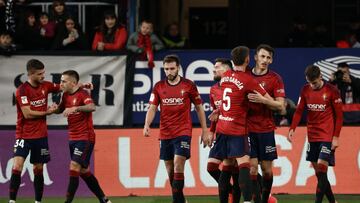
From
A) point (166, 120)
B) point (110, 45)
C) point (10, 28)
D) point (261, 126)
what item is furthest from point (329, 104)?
point (10, 28)

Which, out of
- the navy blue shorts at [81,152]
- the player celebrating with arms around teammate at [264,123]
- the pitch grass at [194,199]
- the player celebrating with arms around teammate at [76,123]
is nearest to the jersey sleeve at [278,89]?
the player celebrating with arms around teammate at [264,123]

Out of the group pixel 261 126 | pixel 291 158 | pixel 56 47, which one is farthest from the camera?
pixel 56 47

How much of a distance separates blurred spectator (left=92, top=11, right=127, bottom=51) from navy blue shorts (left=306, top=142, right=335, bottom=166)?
4648mm

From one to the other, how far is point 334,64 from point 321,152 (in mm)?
3826

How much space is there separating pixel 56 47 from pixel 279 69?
146 inches

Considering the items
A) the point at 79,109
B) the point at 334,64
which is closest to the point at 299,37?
the point at 334,64

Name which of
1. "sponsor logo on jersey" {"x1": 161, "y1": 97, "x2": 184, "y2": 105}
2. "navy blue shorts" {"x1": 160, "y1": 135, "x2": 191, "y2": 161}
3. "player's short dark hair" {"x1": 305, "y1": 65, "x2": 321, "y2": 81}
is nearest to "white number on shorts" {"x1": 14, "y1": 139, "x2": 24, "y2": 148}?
"navy blue shorts" {"x1": 160, "y1": 135, "x2": 191, "y2": 161}

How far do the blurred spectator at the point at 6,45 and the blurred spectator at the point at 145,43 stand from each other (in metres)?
1.88

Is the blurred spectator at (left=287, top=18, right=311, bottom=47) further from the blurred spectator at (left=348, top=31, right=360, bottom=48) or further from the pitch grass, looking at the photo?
the pitch grass

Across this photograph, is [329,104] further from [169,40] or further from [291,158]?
[169,40]

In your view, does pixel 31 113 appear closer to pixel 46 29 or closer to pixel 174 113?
pixel 174 113

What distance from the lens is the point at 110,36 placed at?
62.8 feet

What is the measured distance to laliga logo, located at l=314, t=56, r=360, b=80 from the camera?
18953 millimetres

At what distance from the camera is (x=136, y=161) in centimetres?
1805
